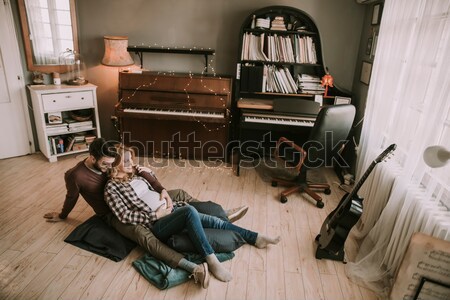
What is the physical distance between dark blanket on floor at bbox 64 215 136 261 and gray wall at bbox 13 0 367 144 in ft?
7.39

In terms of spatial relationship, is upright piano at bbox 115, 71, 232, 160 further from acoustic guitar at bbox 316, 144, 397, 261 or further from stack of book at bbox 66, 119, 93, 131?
acoustic guitar at bbox 316, 144, 397, 261

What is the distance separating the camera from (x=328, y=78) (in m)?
3.30

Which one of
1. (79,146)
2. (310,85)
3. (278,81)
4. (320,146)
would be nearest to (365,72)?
(310,85)

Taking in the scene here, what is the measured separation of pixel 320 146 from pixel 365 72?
1.14m

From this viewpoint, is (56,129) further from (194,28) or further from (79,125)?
(194,28)

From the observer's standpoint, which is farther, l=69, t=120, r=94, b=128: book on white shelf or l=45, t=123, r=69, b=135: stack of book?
l=69, t=120, r=94, b=128: book on white shelf

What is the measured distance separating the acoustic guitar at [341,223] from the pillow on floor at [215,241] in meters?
0.58

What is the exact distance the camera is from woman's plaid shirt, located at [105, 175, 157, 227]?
2.08 metres

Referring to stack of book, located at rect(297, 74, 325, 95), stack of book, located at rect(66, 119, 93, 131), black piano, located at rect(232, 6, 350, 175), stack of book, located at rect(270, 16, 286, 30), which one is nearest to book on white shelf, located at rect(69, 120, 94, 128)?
stack of book, located at rect(66, 119, 93, 131)

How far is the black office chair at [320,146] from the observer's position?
261 cm

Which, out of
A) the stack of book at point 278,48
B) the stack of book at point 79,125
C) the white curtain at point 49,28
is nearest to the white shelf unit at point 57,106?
the stack of book at point 79,125

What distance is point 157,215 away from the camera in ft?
7.22

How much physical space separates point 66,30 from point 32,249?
2647 mm

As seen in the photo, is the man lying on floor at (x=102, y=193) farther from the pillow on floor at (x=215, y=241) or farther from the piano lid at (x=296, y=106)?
the piano lid at (x=296, y=106)
